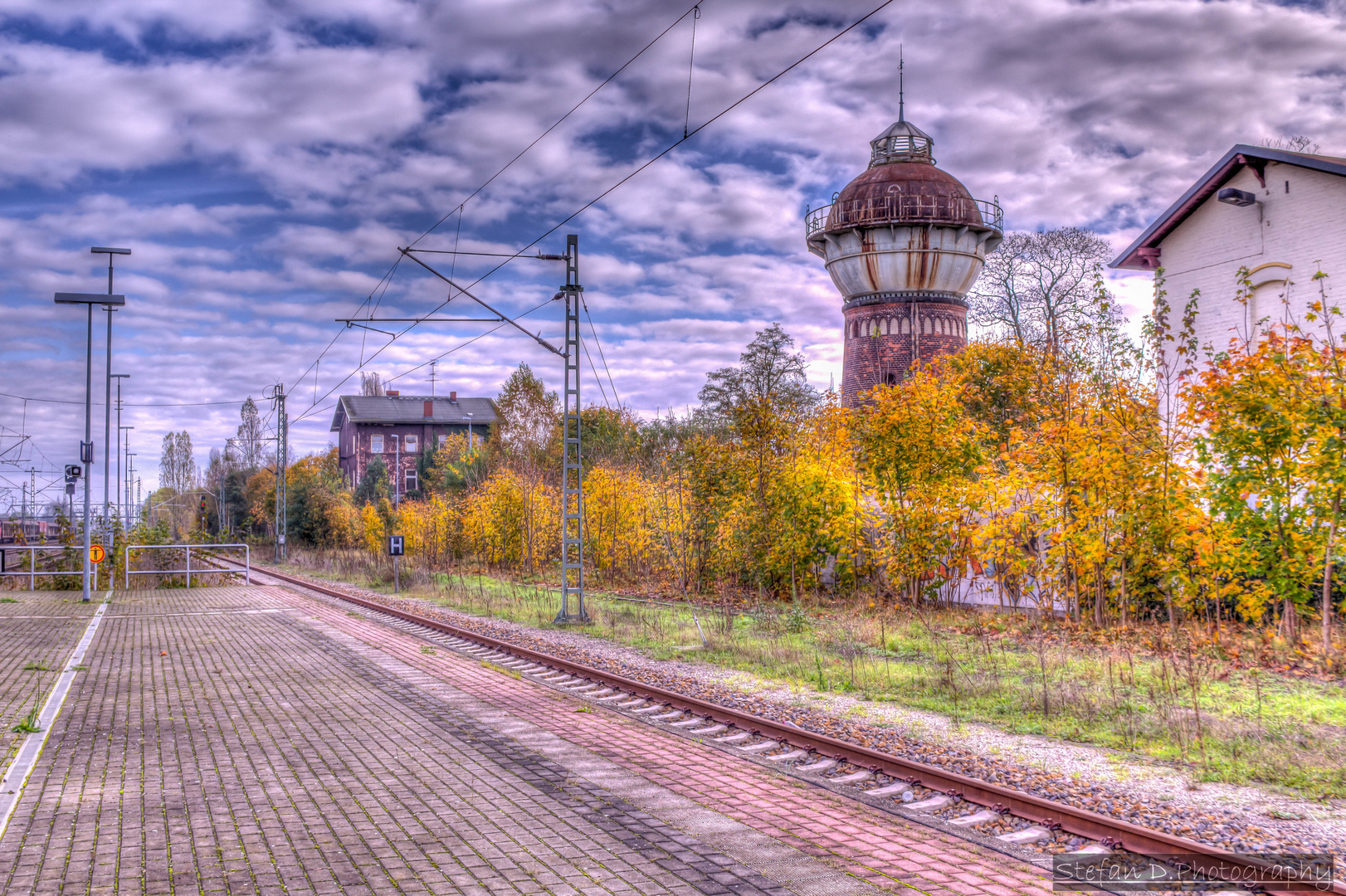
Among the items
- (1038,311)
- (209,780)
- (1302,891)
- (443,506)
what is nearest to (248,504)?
(443,506)

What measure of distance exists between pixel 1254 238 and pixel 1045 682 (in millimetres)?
15563

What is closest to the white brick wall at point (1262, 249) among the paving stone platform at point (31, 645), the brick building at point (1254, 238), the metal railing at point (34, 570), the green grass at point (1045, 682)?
the brick building at point (1254, 238)

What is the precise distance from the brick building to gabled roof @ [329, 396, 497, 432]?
6423 centimetres

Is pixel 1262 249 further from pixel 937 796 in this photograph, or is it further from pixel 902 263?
pixel 937 796

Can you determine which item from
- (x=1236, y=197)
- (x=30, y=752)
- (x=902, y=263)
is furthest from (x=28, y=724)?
(x=902, y=263)

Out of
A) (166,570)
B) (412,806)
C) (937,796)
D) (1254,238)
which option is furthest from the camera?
(166,570)

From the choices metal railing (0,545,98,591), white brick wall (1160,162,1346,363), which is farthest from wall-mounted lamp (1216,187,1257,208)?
metal railing (0,545,98,591)

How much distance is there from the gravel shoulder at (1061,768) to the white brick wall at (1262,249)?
41.9ft

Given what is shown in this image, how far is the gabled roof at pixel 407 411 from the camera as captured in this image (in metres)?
83.7

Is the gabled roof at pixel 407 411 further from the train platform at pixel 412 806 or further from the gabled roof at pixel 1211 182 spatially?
the train platform at pixel 412 806

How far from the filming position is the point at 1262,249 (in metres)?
Answer: 21.2

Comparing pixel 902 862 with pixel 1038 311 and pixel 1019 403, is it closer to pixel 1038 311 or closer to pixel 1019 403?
pixel 1019 403

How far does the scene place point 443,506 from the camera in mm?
41438

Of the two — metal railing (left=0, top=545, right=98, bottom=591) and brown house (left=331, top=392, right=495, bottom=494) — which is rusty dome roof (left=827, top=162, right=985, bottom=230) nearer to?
metal railing (left=0, top=545, right=98, bottom=591)
